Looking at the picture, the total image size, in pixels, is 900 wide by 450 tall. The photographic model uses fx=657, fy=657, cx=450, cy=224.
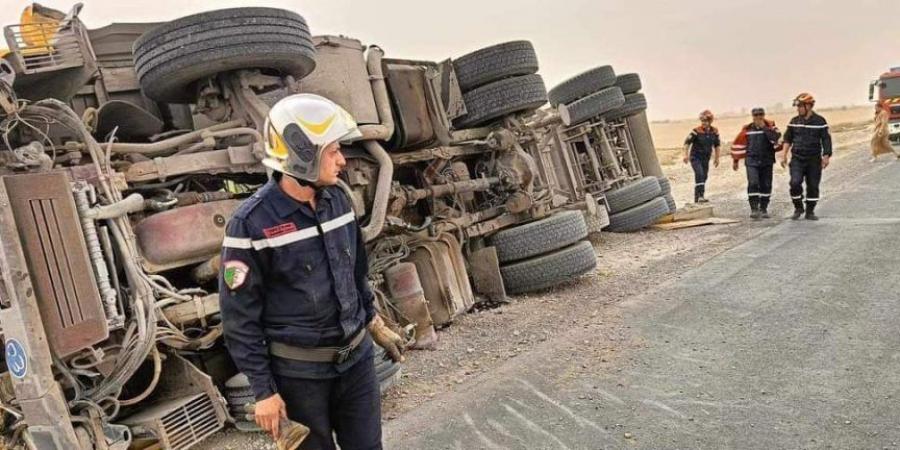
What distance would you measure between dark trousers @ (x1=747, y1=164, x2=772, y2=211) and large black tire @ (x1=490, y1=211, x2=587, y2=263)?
4.33 m

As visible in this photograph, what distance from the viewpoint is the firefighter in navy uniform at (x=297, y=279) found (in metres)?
1.98

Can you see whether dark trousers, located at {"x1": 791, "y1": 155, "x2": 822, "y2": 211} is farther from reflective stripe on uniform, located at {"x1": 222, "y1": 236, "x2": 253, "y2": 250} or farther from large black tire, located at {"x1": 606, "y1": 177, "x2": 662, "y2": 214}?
reflective stripe on uniform, located at {"x1": 222, "y1": 236, "x2": 253, "y2": 250}

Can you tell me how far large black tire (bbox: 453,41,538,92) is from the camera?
6.02 meters

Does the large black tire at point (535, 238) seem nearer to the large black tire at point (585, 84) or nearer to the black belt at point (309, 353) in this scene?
the large black tire at point (585, 84)

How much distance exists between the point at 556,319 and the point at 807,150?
17.4ft

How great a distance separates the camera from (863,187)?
10.2 meters

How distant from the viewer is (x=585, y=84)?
8516 millimetres

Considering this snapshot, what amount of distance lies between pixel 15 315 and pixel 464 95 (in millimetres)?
4247

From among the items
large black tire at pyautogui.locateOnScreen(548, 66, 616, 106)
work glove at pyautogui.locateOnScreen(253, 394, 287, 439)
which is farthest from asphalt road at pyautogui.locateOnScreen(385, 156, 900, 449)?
large black tire at pyautogui.locateOnScreen(548, 66, 616, 106)

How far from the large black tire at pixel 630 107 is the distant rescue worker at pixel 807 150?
2083 mm

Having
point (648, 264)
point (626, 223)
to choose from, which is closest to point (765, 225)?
point (626, 223)

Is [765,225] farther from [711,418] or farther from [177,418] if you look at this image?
[177,418]

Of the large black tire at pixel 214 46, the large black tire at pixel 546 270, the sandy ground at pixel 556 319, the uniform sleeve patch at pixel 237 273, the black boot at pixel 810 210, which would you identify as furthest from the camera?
the black boot at pixel 810 210

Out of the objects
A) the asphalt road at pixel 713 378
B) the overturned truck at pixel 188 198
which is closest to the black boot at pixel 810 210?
the asphalt road at pixel 713 378
